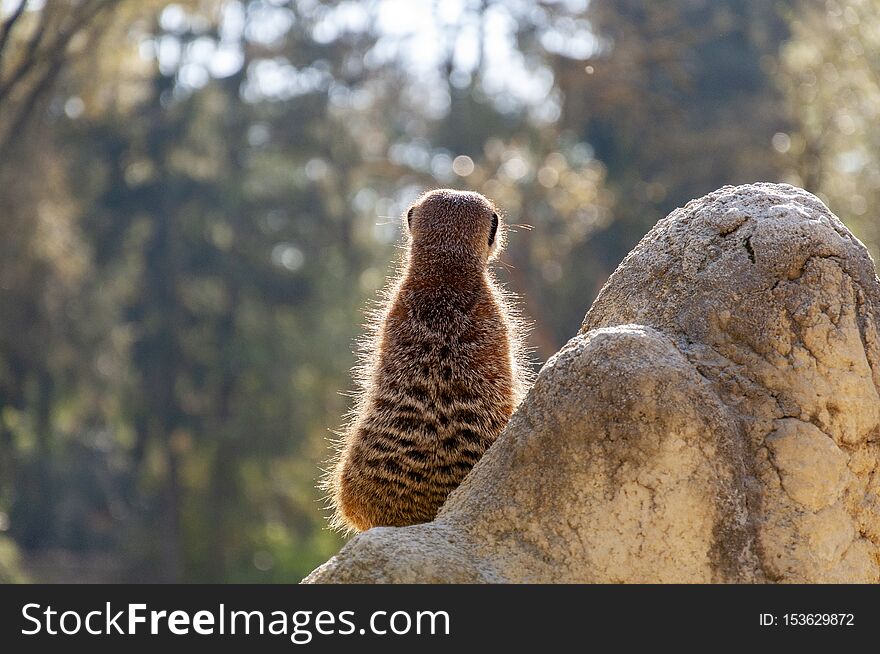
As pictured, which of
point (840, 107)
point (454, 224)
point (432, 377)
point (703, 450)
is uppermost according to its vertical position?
point (840, 107)

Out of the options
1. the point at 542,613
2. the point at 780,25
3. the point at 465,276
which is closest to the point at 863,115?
the point at 780,25

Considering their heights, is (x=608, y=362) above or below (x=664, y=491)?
above

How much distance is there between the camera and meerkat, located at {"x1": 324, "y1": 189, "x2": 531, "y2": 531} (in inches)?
205

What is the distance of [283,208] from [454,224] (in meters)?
28.8

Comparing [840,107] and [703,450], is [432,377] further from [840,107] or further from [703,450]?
[840,107]

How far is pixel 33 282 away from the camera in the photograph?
2192 cm

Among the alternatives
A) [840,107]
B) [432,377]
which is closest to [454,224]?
[432,377]

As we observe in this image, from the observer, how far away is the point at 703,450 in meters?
4.37

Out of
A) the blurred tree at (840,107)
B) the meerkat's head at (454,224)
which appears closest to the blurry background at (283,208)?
the blurred tree at (840,107)

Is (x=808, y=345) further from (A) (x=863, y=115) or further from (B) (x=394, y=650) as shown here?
(A) (x=863, y=115)

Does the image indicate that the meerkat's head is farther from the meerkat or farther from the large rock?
the large rock

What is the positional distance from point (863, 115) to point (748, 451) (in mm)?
18213

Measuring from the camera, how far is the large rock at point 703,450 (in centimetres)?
433

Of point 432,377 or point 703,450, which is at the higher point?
point 432,377
